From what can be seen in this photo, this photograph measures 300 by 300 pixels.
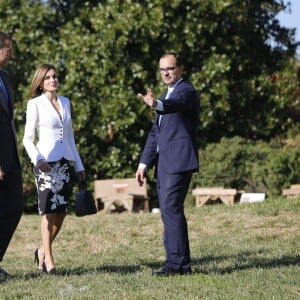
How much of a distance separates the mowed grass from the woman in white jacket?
0.48 metres

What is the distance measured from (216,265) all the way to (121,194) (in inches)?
363

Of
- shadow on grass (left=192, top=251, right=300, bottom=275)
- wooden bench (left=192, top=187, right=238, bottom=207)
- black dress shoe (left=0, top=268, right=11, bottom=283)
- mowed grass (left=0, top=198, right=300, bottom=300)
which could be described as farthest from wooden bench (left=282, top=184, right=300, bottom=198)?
black dress shoe (left=0, top=268, right=11, bottom=283)

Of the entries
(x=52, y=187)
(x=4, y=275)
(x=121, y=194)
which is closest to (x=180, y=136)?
(x=52, y=187)

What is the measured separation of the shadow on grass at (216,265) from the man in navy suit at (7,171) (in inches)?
23.7

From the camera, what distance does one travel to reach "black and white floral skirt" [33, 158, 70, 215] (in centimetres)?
717

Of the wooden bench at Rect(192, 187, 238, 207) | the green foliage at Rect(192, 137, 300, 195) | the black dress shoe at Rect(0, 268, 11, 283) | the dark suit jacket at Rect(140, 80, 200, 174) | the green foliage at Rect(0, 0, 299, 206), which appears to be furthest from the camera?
the green foliage at Rect(0, 0, 299, 206)

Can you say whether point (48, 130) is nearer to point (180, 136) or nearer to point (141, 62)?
point (180, 136)

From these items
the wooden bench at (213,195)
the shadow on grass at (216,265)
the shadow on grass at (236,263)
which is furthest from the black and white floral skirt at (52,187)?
the wooden bench at (213,195)

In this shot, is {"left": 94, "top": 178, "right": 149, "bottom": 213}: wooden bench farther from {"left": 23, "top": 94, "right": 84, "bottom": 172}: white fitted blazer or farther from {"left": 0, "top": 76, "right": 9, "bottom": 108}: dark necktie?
{"left": 0, "top": 76, "right": 9, "bottom": 108}: dark necktie

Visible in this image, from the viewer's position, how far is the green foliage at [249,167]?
15969mm

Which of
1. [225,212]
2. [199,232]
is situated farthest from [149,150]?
[225,212]

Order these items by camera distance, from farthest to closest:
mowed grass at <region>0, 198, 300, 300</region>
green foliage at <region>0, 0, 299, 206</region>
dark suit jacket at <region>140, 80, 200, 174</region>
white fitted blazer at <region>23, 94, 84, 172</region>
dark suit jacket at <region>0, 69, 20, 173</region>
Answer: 1. green foliage at <region>0, 0, 299, 206</region>
2. white fitted blazer at <region>23, 94, 84, 172</region>
3. dark suit jacket at <region>140, 80, 200, 174</region>
4. dark suit jacket at <region>0, 69, 20, 173</region>
5. mowed grass at <region>0, 198, 300, 300</region>

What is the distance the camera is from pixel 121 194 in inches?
657

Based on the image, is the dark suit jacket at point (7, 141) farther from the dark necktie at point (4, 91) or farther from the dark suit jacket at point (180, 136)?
the dark suit jacket at point (180, 136)
